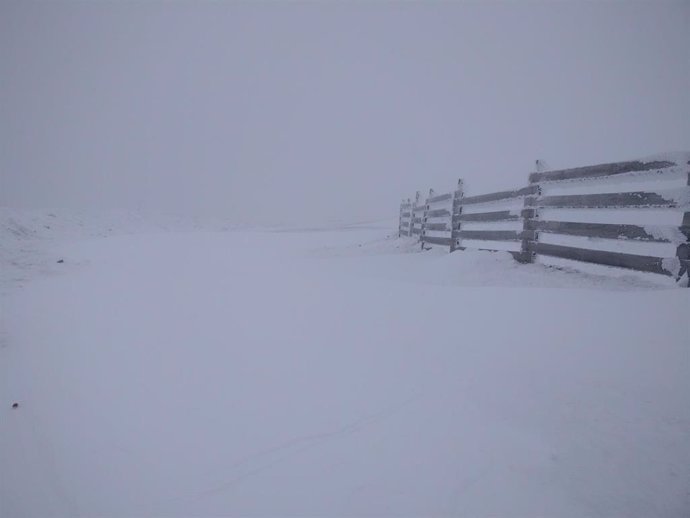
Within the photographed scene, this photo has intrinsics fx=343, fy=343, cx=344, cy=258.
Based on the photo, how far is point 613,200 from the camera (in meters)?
4.02

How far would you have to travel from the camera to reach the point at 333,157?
248 feet

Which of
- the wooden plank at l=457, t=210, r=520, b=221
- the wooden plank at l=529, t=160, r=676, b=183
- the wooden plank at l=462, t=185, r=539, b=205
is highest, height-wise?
the wooden plank at l=529, t=160, r=676, b=183

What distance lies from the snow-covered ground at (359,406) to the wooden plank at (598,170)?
1.22m

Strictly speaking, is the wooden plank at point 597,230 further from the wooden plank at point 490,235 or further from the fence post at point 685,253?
the wooden plank at point 490,235

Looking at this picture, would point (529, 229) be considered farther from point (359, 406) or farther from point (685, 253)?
point (359, 406)

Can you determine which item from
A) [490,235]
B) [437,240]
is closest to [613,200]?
[490,235]

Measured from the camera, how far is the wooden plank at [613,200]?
3.47 metres

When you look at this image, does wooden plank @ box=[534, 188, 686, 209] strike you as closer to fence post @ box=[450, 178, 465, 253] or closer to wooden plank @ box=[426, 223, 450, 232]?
fence post @ box=[450, 178, 465, 253]

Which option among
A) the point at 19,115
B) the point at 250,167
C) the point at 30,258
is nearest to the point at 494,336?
the point at 30,258

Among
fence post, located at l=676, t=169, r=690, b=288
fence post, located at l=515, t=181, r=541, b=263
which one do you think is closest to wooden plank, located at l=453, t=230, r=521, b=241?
fence post, located at l=515, t=181, r=541, b=263

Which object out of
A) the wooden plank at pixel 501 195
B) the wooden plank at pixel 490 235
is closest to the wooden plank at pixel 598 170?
the wooden plank at pixel 501 195

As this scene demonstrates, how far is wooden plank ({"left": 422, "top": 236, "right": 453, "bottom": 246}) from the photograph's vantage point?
8.00m

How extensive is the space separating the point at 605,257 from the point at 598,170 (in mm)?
1150

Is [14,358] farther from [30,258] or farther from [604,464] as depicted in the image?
[30,258]
